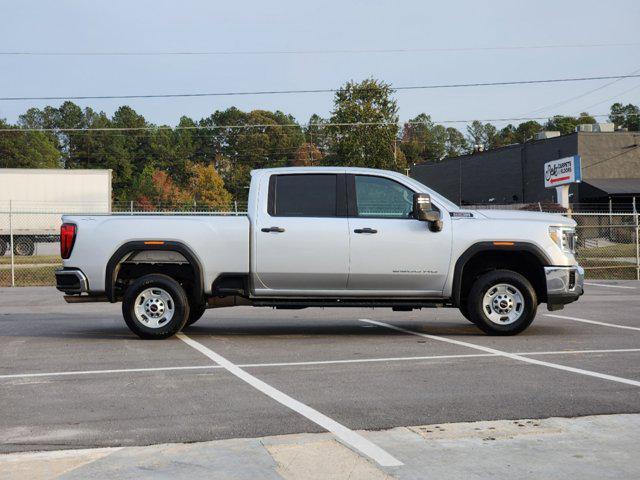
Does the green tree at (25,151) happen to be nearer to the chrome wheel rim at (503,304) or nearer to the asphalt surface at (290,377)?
the asphalt surface at (290,377)

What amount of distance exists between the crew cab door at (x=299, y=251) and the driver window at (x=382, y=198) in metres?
0.29

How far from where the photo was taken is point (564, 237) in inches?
417

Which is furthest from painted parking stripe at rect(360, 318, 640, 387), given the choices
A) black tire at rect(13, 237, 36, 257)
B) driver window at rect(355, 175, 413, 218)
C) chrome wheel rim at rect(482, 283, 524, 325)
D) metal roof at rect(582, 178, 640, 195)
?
metal roof at rect(582, 178, 640, 195)

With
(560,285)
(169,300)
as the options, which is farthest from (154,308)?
(560,285)

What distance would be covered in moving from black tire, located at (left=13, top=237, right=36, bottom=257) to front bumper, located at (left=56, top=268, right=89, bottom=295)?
1279 inches

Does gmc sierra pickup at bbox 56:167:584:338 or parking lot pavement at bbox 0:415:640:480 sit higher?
gmc sierra pickup at bbox 56:167:584:338

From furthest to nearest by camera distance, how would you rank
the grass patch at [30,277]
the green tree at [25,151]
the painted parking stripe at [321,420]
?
the green tree at [25,151]
the grass patch at [30,277]
the painted parking stripe at [321,420]

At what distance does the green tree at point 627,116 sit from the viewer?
11945 centimetres

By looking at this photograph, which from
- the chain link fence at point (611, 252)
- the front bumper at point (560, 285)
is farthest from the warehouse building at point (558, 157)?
the front bumper at point (560, 285)

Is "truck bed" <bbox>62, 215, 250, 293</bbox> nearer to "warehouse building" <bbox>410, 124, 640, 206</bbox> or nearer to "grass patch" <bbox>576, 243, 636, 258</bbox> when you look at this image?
"grass patch" <bbox>576, 243, 636, 258</bbox>

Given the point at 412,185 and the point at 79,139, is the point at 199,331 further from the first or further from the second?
the point at 79,139

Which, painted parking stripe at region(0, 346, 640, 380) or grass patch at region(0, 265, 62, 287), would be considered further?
grass patch at region(0, 265, 62, 287)

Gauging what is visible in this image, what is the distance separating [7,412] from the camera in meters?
6.26

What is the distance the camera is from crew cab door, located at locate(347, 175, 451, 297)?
400 inches
